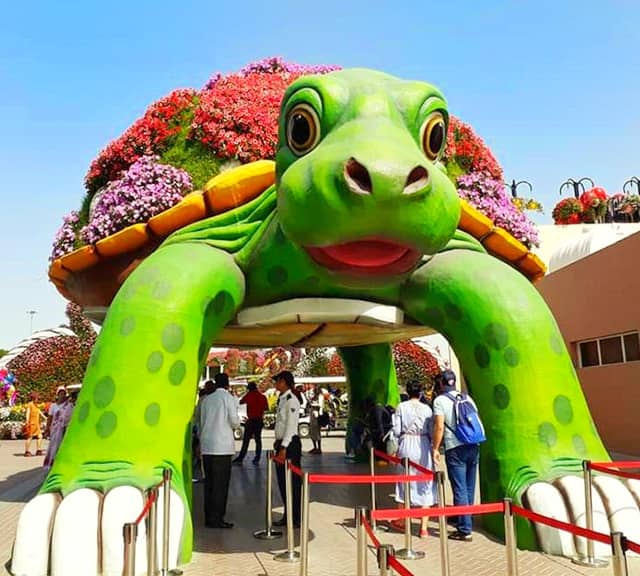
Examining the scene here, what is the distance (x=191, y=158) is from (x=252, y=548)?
360 cm

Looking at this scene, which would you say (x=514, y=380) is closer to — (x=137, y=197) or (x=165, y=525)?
(x=165, y=525)

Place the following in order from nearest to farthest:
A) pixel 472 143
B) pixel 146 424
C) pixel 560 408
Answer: pixel 146 424 → pixel 560 408 → pixel 472 143

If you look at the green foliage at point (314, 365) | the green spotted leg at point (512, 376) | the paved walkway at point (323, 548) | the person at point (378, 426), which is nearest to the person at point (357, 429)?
the person at point (378, 426)

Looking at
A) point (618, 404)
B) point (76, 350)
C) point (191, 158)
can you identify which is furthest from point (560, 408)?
point (76, 350)

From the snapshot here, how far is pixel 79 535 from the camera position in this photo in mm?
4176

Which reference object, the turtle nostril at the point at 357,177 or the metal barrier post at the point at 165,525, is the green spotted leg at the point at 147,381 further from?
the turtle nostril at the point at 357,177

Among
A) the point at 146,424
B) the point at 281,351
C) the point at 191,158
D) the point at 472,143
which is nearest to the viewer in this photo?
the point at 146,424

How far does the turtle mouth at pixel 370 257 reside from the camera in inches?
159

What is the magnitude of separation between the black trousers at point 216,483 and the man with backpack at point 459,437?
1835mm

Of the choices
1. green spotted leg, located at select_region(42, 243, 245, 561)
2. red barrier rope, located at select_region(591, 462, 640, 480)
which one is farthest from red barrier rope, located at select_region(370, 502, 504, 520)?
green spotted leg, located at select_region(42, 243, 245, 561)

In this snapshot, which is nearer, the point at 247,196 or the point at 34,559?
the point at 34,559

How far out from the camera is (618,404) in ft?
41.3

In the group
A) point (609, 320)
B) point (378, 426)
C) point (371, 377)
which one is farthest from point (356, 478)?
point (609, 320)

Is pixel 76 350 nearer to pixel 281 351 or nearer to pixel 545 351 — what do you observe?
pixel 281 351
